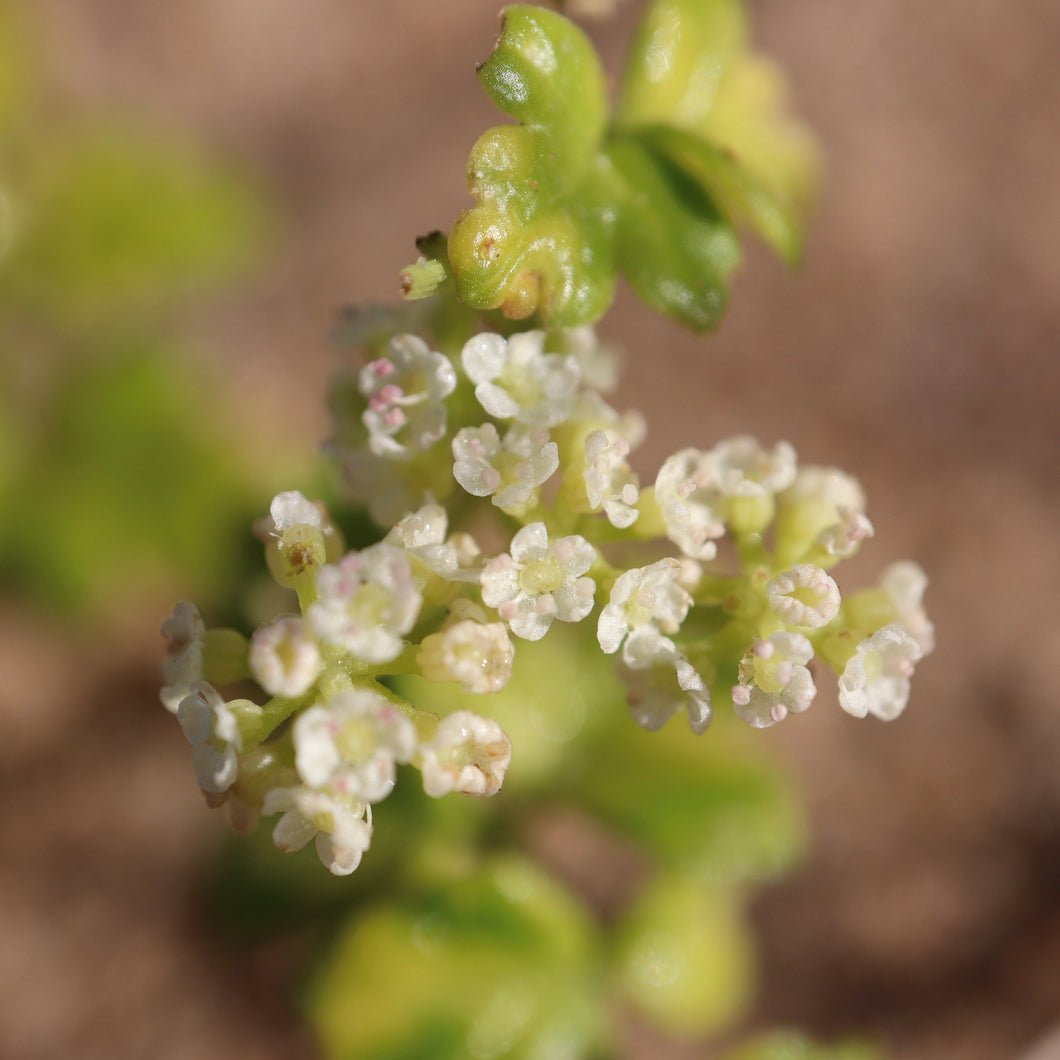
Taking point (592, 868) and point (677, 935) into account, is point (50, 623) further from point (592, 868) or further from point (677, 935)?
point (677, 935)

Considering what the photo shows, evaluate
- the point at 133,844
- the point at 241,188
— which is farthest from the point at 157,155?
the point at 133,844

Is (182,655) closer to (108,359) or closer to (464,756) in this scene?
(464,756)

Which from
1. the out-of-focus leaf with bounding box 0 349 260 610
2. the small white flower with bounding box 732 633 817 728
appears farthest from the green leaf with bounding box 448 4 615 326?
the out-of-focus leaf with bounding box 0 349 260 610

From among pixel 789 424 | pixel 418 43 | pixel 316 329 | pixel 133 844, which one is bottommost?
pixel 133 844

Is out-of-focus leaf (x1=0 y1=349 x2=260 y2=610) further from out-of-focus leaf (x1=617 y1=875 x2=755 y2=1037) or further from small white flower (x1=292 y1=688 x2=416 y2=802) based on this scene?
small white flower (x1=292 y1=688 x2=416 y2=802)

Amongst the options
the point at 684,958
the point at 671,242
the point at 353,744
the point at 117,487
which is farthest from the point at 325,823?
the point at 117,487
